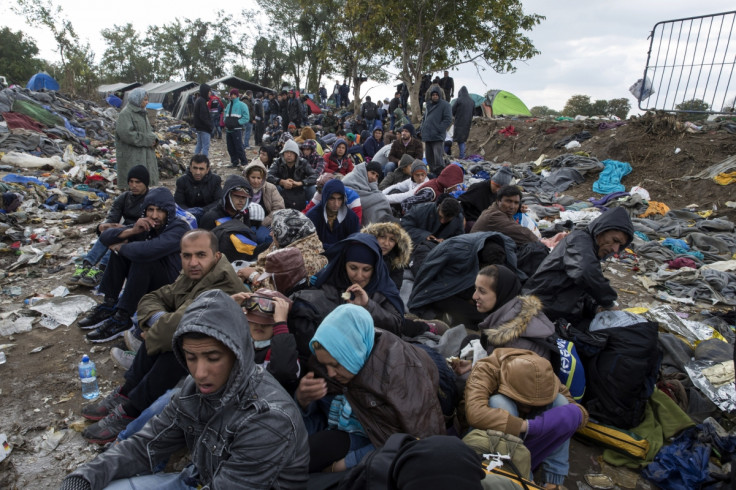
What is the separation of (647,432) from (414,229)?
3095mm

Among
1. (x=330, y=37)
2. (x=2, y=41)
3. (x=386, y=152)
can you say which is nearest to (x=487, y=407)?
(x=386, y=152)

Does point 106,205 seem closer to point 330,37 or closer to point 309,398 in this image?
point 309,398

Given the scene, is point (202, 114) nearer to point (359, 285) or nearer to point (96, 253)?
point (96, 253)

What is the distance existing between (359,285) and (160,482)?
160 centimetres

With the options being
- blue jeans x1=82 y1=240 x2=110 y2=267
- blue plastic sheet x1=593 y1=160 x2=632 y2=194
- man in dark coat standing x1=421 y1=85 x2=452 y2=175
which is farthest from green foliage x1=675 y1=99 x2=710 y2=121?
blue jeans x1=82 y1=240 x2=110 y2=267

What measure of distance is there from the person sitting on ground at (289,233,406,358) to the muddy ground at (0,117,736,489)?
1548 mm

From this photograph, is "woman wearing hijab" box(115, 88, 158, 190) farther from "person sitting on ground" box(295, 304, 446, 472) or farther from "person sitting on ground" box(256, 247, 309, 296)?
"person sitting on ground" box(295, 304, 446, 472)

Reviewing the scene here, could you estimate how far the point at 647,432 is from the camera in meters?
2.73

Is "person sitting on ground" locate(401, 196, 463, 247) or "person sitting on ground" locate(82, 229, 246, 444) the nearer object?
"person sitting on ground" locate(82, 229, 246, 444)

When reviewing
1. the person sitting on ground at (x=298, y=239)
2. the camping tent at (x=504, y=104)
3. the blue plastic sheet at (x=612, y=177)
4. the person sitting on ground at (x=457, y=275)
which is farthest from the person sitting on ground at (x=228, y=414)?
the camping tent at (x=504, y=104)

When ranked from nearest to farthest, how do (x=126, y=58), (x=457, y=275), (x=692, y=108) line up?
1. (x=457, y=275)
2. (x=692, y=108)
3. (x=126, y=58)

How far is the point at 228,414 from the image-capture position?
5.35 feet

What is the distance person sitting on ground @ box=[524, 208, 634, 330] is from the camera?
3230mm

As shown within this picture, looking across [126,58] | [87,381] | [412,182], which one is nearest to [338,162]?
[412,182]
